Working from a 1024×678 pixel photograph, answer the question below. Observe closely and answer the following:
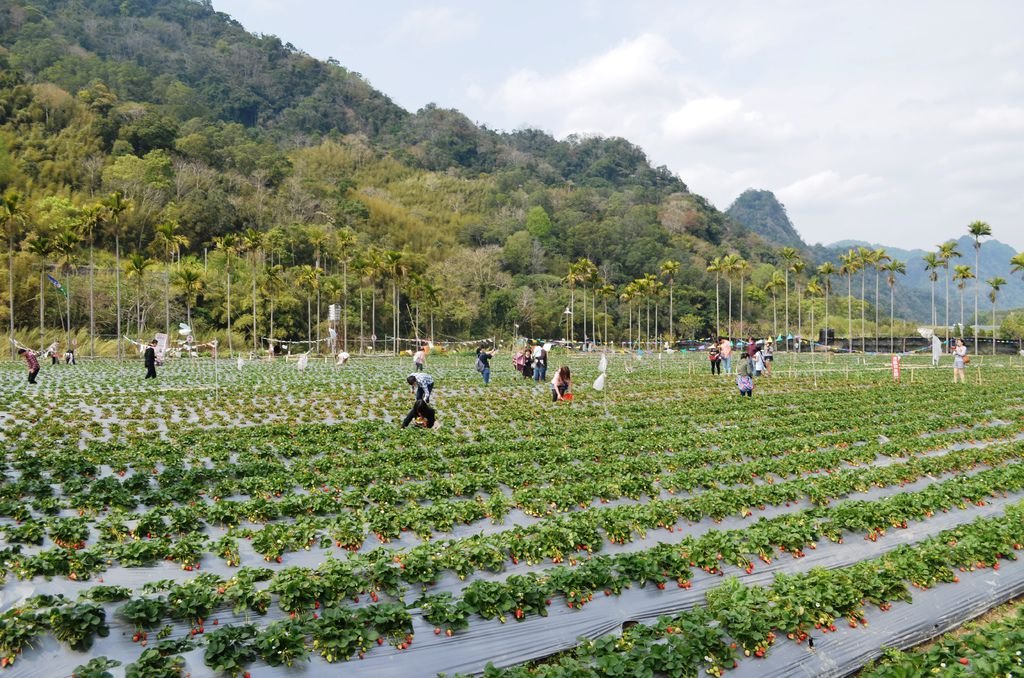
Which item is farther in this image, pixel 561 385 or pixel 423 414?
pixel 561 385

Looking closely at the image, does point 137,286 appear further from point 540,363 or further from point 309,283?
point 540,363

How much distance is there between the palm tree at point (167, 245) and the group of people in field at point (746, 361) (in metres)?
39.7

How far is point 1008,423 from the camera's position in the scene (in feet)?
64.3

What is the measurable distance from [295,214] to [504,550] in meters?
95.9

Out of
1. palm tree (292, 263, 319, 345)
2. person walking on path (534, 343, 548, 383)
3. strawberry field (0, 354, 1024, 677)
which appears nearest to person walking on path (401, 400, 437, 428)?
strawberry field (0, 354, 1024, 677)

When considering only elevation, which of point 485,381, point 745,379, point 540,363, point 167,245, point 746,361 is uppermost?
point 167,245

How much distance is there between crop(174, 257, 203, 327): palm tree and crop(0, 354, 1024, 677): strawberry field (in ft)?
138

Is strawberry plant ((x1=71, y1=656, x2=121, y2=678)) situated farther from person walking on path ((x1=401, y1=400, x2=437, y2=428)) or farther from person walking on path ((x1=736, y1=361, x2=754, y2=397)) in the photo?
person walking on path ((x1=736, y1=361, x2=754, y2=397))

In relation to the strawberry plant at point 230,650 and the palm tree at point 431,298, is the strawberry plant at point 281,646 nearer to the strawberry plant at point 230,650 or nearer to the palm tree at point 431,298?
the strawberry plant at point 230,650

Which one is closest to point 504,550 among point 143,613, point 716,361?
point 143,613

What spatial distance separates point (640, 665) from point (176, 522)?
6204mm

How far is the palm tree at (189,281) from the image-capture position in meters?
57.0

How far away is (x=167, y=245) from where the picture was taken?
60562 mm

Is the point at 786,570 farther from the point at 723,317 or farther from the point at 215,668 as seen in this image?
the point at 723,317
